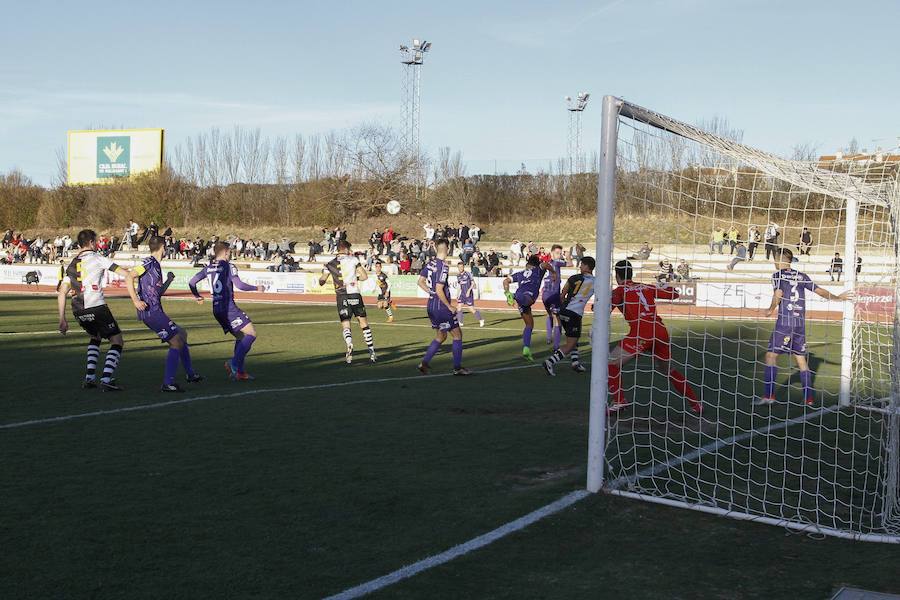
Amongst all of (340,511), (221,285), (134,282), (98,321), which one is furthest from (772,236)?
(98,321)

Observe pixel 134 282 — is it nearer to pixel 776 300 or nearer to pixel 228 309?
pixel 228 309

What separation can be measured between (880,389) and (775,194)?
2.60m

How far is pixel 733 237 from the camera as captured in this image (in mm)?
10125

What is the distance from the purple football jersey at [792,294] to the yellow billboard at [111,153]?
174 feet

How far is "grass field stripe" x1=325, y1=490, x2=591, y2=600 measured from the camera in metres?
4.37

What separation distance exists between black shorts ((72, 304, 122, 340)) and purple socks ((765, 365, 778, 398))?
26.1 ft

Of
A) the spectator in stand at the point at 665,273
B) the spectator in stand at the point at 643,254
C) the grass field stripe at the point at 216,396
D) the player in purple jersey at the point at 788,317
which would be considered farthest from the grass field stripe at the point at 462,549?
the grass field stripe at the point at 216,396

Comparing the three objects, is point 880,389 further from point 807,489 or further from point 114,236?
point 114,236

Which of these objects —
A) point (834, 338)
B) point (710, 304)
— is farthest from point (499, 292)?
point (710, 304)

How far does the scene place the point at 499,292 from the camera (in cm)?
3303

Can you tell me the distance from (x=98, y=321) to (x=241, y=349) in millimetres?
1869

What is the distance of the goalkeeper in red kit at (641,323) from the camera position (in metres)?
9.14

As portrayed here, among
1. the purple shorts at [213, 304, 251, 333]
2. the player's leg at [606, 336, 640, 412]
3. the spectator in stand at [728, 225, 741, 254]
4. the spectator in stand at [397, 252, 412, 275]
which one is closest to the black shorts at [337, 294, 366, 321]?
the purple shorts at [213, 304, 251, 333]

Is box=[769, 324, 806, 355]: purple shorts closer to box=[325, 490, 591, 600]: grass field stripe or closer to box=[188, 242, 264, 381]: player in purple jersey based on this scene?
box=[325, 490, 591, 600]: grass field stripe
